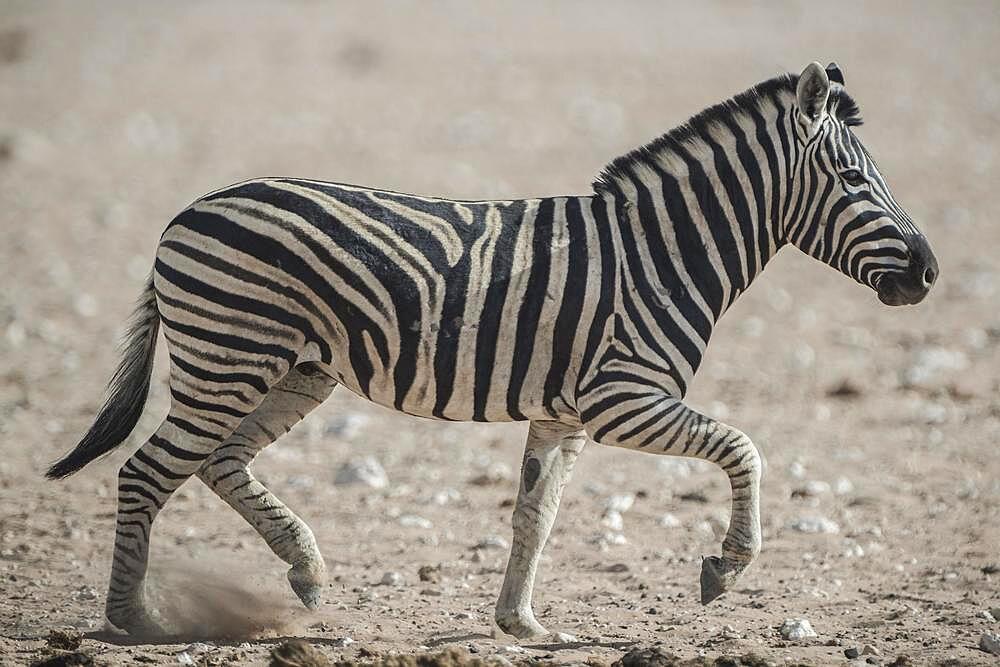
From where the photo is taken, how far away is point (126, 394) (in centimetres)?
595

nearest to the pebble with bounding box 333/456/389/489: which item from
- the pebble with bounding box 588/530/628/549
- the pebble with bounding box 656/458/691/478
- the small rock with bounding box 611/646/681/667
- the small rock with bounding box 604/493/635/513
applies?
the small rock with bounding box 604/493/635/513

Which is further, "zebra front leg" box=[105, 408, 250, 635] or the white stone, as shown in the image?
the white stone

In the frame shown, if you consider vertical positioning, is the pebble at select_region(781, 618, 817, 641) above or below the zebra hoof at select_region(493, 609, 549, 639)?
above

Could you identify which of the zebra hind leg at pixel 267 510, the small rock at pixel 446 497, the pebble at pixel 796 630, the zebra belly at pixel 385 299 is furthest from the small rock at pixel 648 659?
the small rock at pixel 446 497

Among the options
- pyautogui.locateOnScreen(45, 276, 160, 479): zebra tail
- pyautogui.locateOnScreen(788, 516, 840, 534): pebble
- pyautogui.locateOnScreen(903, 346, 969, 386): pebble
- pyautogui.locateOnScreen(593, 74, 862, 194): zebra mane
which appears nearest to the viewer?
pyautogui.locateOnScreen(593, 74, 862, 194): zebra mane

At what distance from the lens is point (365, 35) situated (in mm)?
22969

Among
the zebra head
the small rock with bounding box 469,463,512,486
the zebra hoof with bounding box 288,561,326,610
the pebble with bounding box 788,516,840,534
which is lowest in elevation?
the zebra hoof with bounding box 288,561,326,610

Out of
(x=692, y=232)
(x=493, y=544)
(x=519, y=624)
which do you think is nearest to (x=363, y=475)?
(x=493, y=544)

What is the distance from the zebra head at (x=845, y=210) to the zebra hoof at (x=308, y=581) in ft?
8.23

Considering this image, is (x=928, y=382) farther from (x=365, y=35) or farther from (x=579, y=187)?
(x=365, y=35)

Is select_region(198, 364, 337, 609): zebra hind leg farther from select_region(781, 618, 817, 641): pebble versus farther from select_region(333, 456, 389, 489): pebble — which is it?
select_region(333, 456, 389, 489): pebble

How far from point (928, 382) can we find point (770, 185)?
537 centimetres

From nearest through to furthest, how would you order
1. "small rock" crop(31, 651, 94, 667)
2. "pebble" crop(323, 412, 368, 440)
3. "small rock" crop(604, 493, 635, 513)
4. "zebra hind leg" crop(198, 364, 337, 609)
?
"small rock" crop(31, 651, 94, 667), "zebra hind leg" crop(198, 364, 337, 609), "small rock" crop(604, 493, 635, 513), "pebble" crop(323, 412, 368, 440)

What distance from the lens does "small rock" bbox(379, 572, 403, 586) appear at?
649 centimetres
